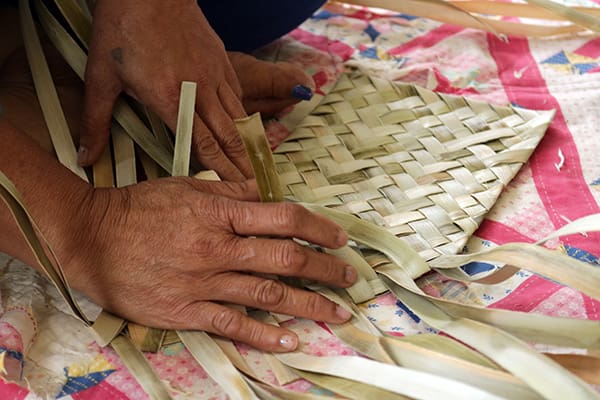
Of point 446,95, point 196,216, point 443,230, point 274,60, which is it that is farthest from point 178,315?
point 274,60

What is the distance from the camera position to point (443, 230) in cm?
109

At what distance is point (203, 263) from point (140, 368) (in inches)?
5.5

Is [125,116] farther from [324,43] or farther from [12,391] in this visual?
[324,43]

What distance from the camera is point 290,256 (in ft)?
2.97

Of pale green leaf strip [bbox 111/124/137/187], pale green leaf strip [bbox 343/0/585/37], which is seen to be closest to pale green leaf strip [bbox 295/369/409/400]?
pale green leaf strip [bbox 111/124/137/187]

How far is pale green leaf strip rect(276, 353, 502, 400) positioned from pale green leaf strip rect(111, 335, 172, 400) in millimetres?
143

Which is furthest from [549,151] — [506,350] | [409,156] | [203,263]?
[203,263]

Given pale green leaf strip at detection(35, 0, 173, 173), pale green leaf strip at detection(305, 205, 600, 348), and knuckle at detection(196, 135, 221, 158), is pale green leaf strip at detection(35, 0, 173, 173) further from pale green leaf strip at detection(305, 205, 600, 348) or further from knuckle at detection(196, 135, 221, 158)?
pale green leaf strip at detection(305, 205, 600, 348)

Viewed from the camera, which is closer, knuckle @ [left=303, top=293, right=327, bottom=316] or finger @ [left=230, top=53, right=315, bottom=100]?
knuckle @ [left=303, top=293, right=327, bottom=316]

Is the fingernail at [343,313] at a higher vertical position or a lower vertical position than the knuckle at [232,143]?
lower

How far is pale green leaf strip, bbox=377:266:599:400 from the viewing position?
743mm

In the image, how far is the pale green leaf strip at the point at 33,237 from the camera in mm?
827

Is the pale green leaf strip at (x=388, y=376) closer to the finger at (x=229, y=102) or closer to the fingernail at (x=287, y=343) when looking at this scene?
the fingernail at (x=287, y=343)

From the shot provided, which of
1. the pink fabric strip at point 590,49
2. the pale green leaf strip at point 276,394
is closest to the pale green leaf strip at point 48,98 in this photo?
the pale green leaf strip at point 276,394
